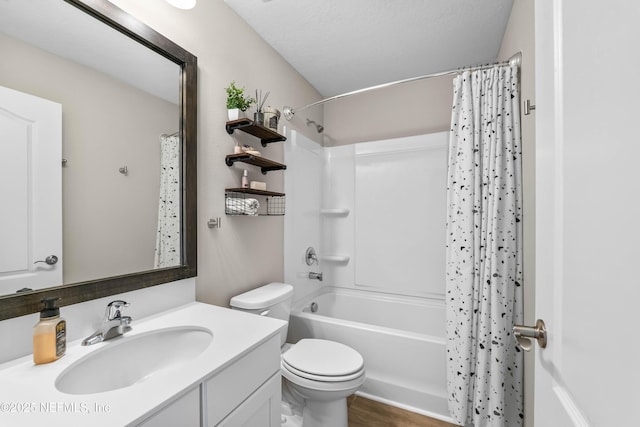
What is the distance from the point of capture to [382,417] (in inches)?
66.8

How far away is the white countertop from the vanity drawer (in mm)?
37

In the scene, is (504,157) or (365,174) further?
(365,174)

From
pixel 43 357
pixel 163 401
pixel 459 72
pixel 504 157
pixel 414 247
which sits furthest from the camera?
pixel 414 247

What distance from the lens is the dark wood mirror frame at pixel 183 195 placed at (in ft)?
2.71

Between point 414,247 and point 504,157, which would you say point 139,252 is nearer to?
point 504,157

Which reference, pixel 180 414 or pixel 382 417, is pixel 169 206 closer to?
pixel 180 414

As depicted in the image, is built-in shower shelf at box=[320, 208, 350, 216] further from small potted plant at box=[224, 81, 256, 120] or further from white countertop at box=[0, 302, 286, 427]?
white countertop at box=[0, 302, 286, 427]

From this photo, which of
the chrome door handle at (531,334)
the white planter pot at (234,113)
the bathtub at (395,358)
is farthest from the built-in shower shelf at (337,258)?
the chrome door handle at (531,334)

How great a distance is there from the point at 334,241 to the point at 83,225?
2.12 meters

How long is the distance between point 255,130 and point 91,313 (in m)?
1.17

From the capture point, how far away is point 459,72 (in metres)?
1.62

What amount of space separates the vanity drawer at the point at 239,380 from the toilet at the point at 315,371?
0.45m

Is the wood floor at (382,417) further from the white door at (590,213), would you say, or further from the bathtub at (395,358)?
the white door at (590,213)

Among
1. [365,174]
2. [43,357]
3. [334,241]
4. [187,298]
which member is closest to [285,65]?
[365,174]
